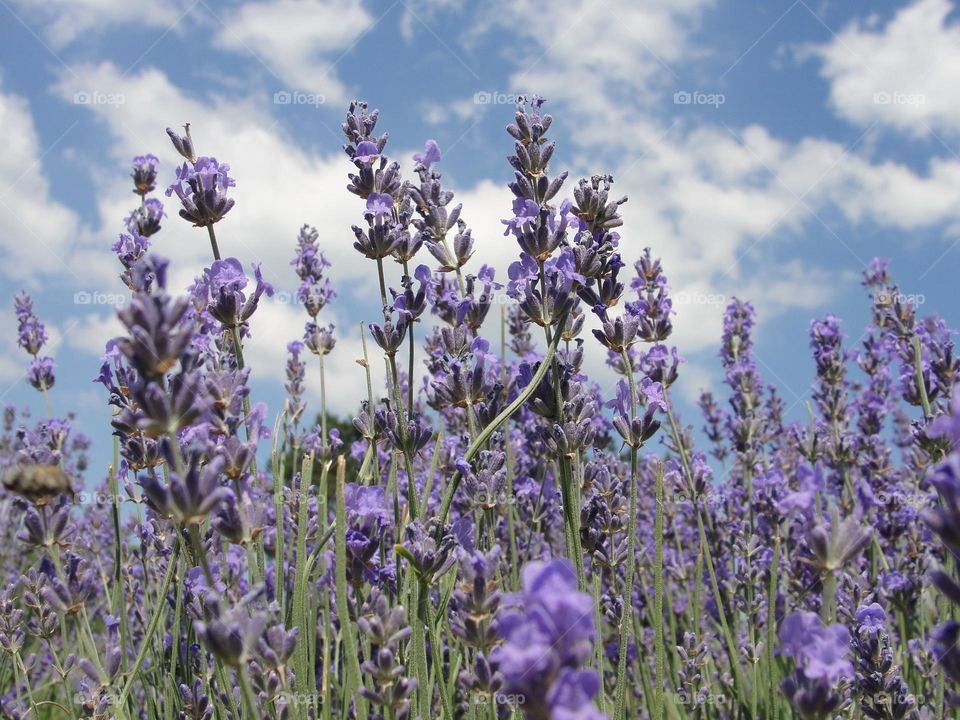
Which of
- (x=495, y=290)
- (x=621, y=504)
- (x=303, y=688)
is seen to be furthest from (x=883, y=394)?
(x=303, y=688)

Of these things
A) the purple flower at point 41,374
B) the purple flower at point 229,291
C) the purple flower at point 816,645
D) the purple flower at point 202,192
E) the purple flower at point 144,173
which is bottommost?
the purple flower at point 816,645

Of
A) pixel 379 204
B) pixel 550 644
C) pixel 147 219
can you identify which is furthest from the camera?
pixel 147 219

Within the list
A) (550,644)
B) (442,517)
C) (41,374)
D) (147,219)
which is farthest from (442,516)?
(41,374)

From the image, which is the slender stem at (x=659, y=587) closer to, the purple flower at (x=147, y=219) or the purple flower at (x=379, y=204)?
the purple flower at (x=379, y=204)

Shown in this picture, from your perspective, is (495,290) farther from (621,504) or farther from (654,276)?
(654,276)

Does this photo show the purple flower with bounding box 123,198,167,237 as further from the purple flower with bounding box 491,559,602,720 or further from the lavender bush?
the purple flower with bounding box 491,559,602,720

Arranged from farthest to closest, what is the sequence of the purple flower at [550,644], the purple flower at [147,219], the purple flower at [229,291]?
the purple flower at [147,219] → the purple flower at [229,291] → the purple flower at [550,644]

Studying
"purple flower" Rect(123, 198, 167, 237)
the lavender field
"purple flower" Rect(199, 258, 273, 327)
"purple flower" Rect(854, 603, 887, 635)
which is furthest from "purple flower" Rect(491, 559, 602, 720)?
"purple flower" Rect(123, 198, 167, 237)

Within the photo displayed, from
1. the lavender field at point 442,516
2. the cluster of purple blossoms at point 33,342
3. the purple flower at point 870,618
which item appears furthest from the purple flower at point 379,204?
the cluster of purple blossoms at point 33,342

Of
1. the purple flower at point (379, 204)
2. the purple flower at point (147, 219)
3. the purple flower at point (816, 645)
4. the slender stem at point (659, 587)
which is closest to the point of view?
the purple flower at point (816, 645)

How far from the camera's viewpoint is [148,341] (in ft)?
3.63

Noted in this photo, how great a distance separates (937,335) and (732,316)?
6.18ft

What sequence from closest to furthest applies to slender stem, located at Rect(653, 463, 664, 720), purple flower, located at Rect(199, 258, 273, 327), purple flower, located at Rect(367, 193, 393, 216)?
slender stem, located at Rect(653, 463, 664, 720), purple flower, located at Rect(199, 258, 273, 327), purple flower, located at Rect(367, 193, 393, 216)

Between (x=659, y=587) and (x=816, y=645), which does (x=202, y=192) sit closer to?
(x=659, y=587)
